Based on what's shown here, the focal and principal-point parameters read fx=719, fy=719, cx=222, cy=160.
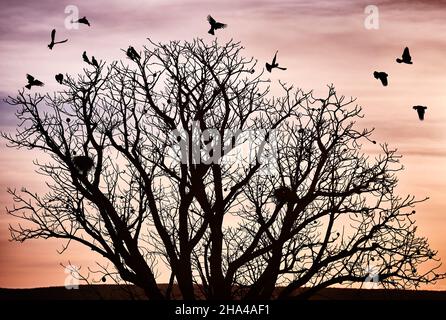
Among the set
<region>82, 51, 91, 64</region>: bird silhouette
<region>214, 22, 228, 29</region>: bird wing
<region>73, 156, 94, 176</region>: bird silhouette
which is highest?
<region>214, 22, 228, 29</region>: bird wing

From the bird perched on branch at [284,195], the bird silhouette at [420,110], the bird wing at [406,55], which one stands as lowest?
the bird perched on branch at [284,195]

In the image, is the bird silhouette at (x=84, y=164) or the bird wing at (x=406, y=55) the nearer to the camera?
the bird wing at (x=406, y=55)

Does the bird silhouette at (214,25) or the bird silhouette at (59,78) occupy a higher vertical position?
the bird silhouette at (214,25)

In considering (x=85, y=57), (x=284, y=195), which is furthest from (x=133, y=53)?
(x=284, y=195)

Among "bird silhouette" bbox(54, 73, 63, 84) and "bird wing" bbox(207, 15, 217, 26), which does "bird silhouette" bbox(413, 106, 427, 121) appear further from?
"bird silhouette" bbox(54, 73, 63, 84)

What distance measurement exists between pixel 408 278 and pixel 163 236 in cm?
611

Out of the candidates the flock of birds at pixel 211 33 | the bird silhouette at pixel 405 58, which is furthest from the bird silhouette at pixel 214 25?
the bird silhouette at pixel 405 58

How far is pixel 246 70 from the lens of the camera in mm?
17797

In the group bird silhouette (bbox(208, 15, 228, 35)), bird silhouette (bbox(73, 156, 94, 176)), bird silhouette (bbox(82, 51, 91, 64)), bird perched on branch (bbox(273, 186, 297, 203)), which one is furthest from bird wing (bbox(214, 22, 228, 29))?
bird silhouette (bbox(73, 156, 94, 176))

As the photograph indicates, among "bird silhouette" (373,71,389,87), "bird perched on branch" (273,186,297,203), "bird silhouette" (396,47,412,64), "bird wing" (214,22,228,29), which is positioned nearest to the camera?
"bird silhouette" (396,47,412,64)

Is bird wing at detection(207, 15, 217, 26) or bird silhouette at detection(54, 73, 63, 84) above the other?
bird wing at detection(207, 15, 217, 26)

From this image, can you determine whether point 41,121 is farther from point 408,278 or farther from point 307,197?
point 408,278

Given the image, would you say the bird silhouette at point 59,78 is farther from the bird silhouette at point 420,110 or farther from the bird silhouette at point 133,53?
the bird silhouette at point 420,110
